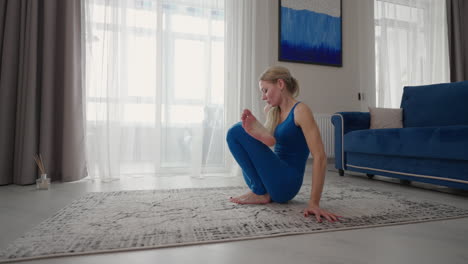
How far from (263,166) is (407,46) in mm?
3561

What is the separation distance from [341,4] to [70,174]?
3.62 metres

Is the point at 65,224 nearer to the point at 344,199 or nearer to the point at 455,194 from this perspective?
the point at 344,199

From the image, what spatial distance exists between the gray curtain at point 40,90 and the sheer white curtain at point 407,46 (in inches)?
137

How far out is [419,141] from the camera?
1950mm

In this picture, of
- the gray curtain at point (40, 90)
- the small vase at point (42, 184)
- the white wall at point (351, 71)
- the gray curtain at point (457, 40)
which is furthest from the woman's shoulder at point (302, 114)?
the gray curtain at point (457, 40)

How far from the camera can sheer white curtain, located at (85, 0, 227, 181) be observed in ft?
8.40

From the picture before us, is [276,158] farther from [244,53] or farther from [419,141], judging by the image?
[244,53]

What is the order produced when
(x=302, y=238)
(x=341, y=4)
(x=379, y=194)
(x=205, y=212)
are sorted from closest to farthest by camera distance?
(x=302, y=238) → (x=205, y=212) → (x=379, y=194) → (x=341, y=4)

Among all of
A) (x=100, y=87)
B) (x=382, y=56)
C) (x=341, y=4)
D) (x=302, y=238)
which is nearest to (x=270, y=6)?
(x=341, y=4)

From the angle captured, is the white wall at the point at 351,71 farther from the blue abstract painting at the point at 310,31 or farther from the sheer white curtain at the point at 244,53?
the sheer white curtain at the point at 244,53

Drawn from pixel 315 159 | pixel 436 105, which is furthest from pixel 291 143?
pixel 436 105

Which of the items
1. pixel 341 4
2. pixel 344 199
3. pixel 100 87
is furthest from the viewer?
pixel 341 4

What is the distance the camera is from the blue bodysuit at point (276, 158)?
50.6 inches

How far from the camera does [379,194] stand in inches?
70.3
